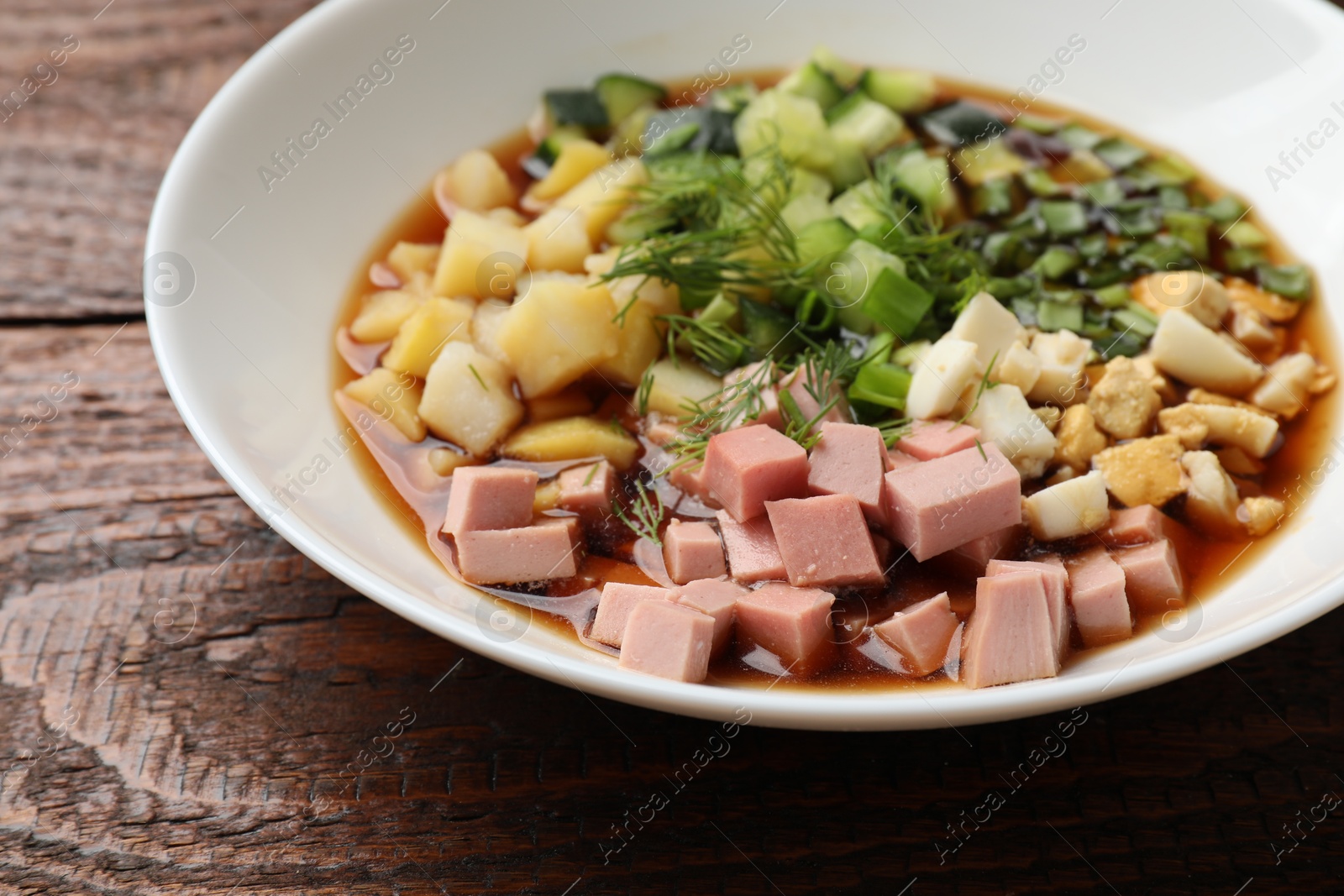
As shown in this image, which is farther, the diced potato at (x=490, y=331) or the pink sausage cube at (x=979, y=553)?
the diced potato at (x=490, y=331)

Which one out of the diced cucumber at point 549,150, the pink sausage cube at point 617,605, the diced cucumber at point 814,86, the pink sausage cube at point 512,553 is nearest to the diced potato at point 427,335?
the pink sausage cube at point 512,553

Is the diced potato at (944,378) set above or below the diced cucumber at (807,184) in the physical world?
below

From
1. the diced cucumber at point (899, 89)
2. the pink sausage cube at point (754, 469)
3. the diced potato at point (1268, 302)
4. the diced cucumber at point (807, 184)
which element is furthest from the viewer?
the diced cucumber at point (899, 89)

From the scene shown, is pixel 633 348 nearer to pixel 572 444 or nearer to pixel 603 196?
pixel 572 444

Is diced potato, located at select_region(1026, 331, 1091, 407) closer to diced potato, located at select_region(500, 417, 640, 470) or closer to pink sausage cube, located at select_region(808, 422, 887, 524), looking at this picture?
pink sausage cube, located at select_region(808, 422, 887, 524)

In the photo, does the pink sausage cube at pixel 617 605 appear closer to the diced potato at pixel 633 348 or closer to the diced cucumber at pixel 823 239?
the diced potato at pixel 633 348

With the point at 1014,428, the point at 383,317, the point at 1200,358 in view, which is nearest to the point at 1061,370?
the point at 1014,428

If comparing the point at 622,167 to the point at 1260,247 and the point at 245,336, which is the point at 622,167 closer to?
the point at 245,336
